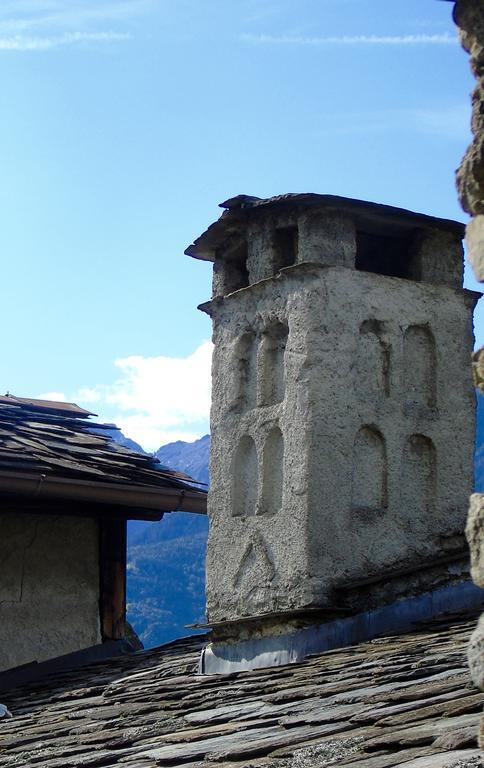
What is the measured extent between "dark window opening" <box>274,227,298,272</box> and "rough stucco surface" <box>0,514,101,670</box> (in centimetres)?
237

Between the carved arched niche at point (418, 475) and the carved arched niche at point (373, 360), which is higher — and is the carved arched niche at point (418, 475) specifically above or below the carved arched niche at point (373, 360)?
below

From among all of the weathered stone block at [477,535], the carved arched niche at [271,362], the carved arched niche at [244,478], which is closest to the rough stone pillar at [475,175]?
the weathered stone block at [477,535]

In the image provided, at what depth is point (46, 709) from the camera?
25.1 feet

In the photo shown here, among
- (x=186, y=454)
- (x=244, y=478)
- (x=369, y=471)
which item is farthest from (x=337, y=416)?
(x=186, y=454)

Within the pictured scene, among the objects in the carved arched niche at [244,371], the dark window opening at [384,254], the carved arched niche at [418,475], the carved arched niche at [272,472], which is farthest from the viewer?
the dark window opening at [384,254]

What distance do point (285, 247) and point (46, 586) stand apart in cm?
270

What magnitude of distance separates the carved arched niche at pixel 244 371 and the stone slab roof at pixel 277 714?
4.75ft

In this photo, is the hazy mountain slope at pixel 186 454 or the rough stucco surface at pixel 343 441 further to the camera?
the hazy mountain slope at pixel 186 454

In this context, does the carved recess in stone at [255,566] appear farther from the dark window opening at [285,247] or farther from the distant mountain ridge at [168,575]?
the distant mountain ridge at [168,575]

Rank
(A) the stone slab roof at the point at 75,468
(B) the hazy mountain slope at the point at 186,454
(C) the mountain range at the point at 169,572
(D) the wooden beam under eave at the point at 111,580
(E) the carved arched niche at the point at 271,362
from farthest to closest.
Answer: (B) the hazy mountain slope at the point at 186,454, (C) the mountain range at the point at 169,572, (D) the wooden beam under eave at the point at 111,580, (A) the stone slab roof at the point at 75,468, (E) the carved arched niche at the point at 271,362

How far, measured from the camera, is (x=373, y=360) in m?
→ 7.70

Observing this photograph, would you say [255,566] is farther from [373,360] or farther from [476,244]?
[476,244]

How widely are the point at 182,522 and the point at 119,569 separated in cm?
7548

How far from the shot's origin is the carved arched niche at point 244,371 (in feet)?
26.7
